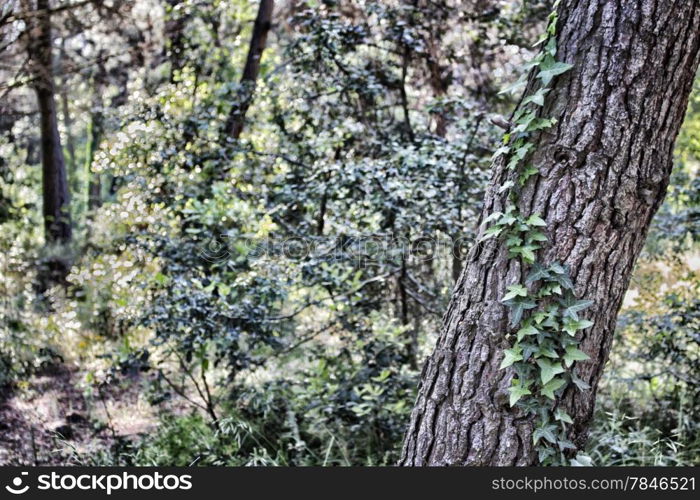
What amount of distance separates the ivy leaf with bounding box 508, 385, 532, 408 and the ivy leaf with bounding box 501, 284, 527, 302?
0.29 meters

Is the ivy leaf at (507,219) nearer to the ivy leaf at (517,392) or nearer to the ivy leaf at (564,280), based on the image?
the ivy leaf at (564,280)

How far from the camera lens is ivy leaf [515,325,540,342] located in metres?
2.19

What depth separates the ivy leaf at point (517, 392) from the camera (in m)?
2.20

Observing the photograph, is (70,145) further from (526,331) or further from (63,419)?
(526,331)

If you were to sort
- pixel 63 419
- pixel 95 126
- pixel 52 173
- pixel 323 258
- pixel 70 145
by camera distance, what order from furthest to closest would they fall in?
pixel 70 145 < pixel 95 126 < pixel 52 173 < pixel 63 419 < pixel 323 258

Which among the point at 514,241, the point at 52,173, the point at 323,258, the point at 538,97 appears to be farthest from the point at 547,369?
the point at 52,173

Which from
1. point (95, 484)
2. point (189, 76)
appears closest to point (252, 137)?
point (189, 76)

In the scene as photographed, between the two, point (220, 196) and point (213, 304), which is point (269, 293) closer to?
point (213, 304)

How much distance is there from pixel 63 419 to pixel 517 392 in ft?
13.5

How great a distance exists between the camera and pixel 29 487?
294 centimetres

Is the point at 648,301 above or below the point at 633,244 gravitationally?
below

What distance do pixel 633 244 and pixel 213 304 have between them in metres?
2.56

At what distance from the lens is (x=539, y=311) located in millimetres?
2209

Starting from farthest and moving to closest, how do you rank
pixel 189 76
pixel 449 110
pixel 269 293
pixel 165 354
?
pixel 189 76 < pixel 449 110 < pixel 165 354 < pixel 269 293
